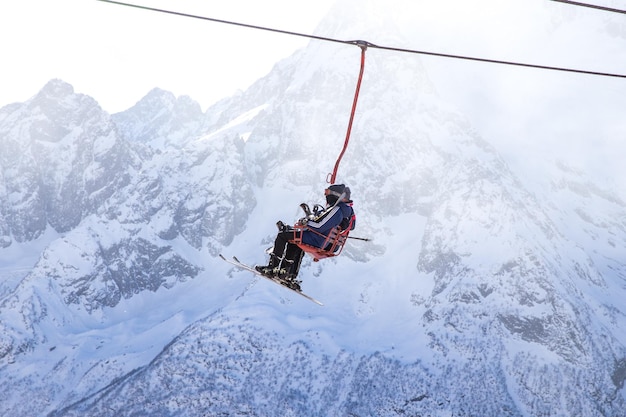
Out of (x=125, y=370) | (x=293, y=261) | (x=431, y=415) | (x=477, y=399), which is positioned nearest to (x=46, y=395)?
(x=125, y=370)

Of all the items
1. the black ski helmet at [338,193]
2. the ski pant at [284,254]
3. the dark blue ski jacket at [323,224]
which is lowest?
the ski pant at [284,254]

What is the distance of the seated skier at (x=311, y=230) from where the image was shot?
49.7ft

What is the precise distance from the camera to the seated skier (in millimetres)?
15141

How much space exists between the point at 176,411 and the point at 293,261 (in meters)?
173

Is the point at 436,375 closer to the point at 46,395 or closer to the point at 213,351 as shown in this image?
the point at 213,351

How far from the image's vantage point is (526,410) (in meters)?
176

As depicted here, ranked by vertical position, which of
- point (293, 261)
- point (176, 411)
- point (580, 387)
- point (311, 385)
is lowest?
point (176, 411)

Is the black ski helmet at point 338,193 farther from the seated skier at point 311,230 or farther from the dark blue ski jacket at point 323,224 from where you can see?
the dark blue ski jacket at point 323,224

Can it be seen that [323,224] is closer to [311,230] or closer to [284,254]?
[311,230]

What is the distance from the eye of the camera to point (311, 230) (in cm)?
1515

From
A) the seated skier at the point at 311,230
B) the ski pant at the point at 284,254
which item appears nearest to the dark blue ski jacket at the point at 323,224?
the seated skier at the point at 311,230

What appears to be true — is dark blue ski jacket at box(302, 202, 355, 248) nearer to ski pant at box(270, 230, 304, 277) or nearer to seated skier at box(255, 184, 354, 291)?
seated skier at box(255, 184, 354, 291)

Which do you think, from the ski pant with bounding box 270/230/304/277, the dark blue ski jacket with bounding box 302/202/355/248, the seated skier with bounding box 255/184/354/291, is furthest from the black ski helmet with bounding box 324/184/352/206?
the ski pant with bounding box 270/230/304/277

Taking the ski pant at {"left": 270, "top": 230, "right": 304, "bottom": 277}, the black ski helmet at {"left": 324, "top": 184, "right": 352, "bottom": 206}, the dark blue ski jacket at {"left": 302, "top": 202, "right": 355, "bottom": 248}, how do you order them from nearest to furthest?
the dark blue ski jacket at {"left": 302, "top": 202, "right": 355, "bottom": 248} < the black ski helmet at {"left": 324, "top": 184, "right": 352, "bottom": 206} < the ski pant at {"left": 270, "top": 230, "right": 304, "bottom": 277}
